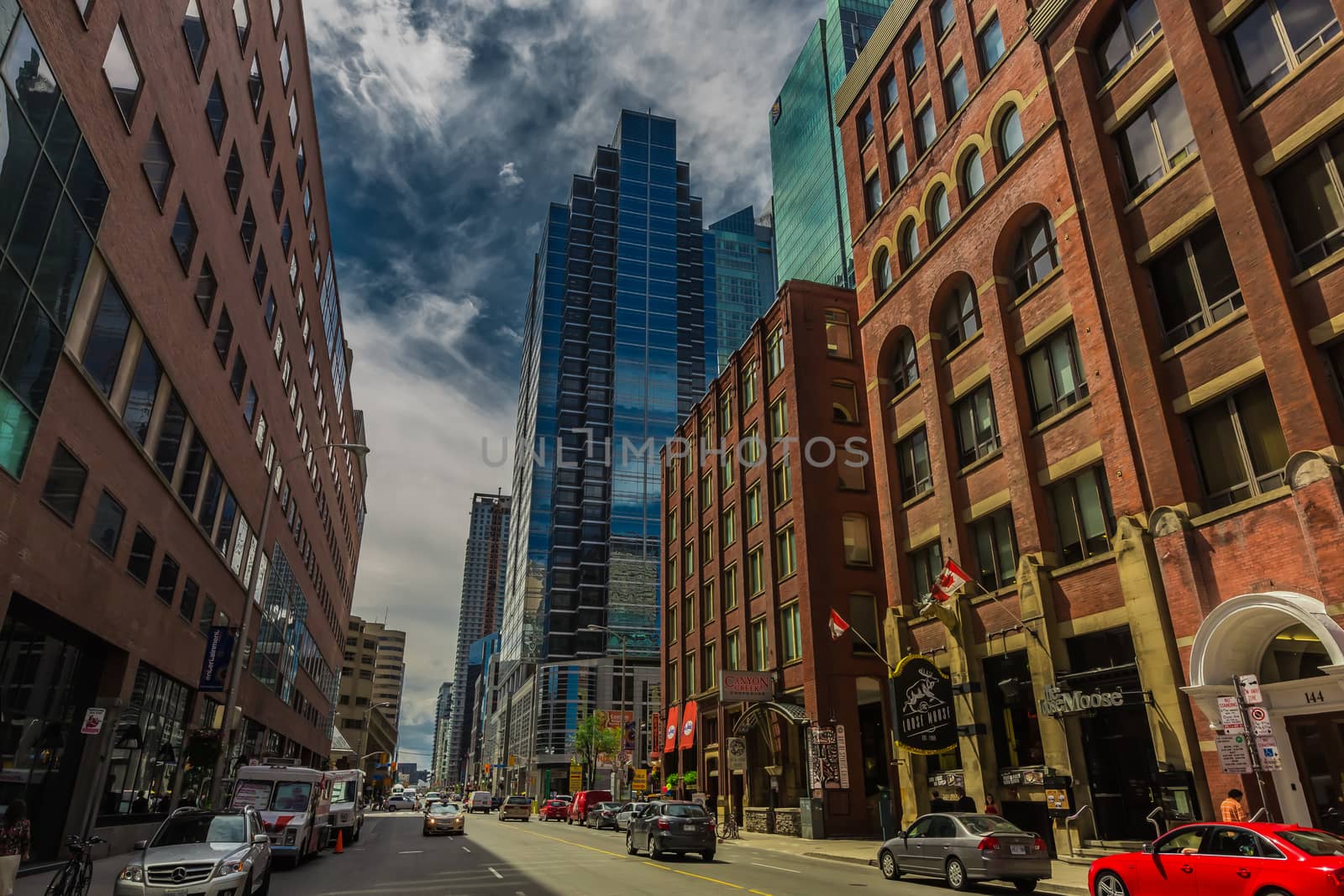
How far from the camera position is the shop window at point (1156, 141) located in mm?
20297

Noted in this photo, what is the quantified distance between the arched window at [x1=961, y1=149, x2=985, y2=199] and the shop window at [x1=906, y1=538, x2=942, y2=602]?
1256 cm

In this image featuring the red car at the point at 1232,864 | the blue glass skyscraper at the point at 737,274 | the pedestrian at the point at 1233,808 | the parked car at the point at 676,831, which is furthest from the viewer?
the blue glass skyscraper at the point at 737,274

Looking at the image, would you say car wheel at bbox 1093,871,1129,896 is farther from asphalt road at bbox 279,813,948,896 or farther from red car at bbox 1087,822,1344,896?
asphalt road at bbox 279,813,948,896

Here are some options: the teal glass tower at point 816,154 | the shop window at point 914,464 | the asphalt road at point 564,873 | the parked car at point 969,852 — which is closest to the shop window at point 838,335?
the shop window at point 914,464

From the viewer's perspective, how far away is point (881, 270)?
35188mm

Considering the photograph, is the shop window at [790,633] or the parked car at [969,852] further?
the shop window at [790,633]

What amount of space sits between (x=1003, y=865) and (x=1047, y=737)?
7037mm

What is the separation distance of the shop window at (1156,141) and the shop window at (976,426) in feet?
24.8

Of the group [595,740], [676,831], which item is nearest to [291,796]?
[676,831]

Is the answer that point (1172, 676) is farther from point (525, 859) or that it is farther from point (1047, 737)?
point (525, 859)

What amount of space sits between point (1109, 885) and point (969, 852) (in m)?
3.60

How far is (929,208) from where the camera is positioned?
31281mm

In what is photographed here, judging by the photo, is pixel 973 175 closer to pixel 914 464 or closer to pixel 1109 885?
pixel 914 464

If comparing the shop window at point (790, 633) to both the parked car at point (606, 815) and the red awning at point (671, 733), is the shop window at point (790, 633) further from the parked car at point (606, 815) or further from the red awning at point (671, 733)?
the red awning at point (671, 733)
